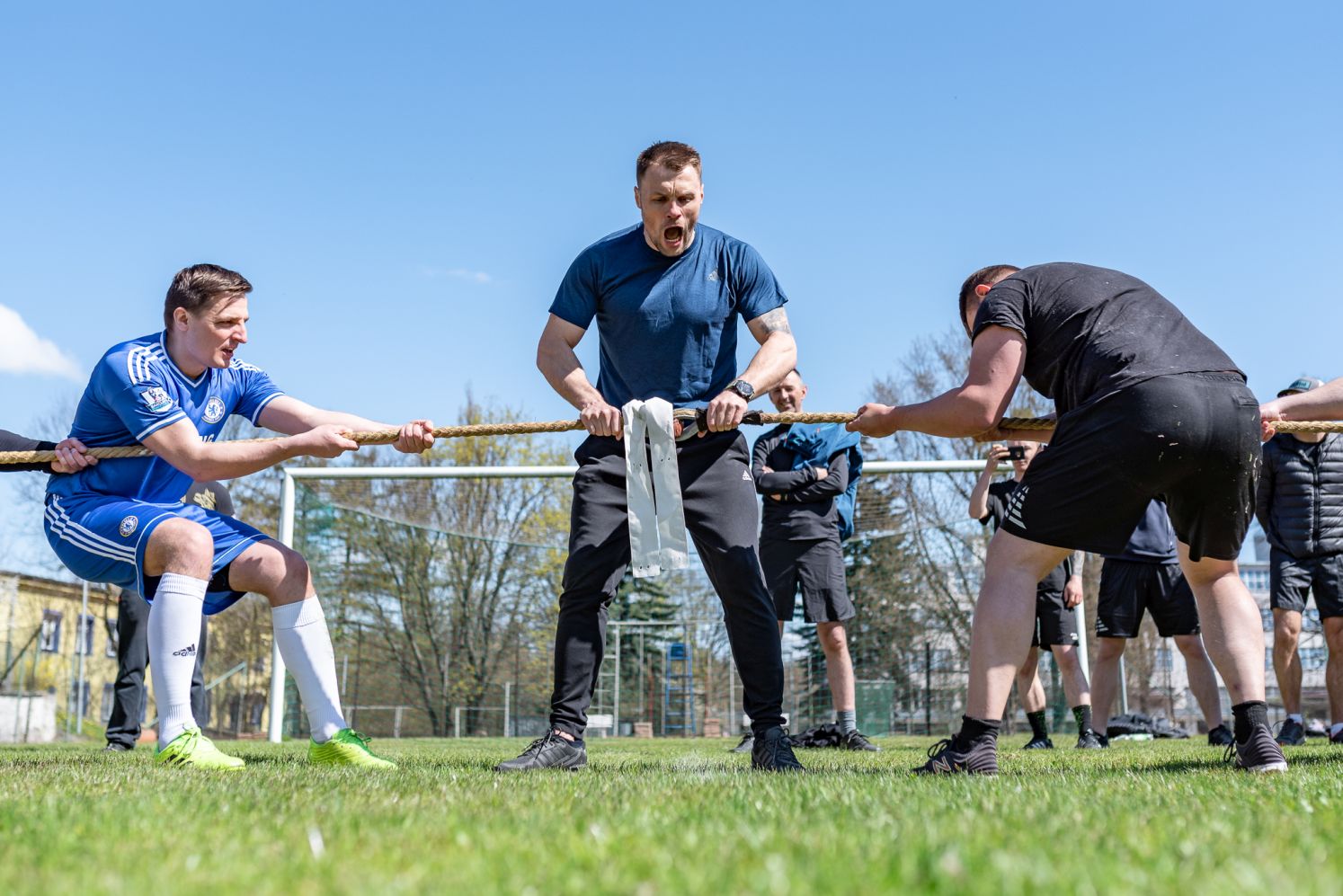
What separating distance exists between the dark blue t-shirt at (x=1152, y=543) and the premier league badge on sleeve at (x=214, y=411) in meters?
5.62

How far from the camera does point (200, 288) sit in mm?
4930

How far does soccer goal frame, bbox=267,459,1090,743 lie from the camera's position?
438 inches

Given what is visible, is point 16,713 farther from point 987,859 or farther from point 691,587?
point 987,859

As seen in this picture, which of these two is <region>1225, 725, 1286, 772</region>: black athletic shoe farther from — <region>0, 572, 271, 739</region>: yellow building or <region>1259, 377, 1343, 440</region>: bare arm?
<region>0, 572, 271, 739</region>: yellow building

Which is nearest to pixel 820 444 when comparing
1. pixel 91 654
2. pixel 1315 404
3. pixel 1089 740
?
pixel 1089 740

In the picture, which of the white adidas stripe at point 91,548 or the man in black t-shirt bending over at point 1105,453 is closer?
the man in black t-shirt bending over at point 1105,453

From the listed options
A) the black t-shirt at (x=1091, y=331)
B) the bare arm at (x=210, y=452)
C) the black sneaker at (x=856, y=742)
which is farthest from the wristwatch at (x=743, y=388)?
the black sneaker at (x=856, y=742)

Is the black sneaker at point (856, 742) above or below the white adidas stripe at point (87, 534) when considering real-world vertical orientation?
below

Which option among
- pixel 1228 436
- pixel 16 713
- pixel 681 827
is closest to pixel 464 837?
pixel 681 827

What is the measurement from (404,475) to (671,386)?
7.72 meters

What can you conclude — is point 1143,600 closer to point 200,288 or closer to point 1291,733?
point 1291,733

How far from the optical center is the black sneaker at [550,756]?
4.24m

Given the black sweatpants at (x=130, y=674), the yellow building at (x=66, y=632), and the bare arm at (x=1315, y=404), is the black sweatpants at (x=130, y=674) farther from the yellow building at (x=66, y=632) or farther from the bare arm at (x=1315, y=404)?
the yellow building at (x=66, y=632)

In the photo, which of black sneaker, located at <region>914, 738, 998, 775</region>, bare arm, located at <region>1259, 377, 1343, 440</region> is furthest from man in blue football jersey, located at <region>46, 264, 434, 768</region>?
bare arm, located at <region>1259, 377, 1343, 440</region>
